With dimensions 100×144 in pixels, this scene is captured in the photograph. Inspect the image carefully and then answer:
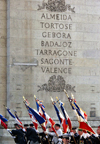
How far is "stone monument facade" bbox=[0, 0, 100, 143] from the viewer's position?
21391 mm

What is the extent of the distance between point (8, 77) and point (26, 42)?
1994mm

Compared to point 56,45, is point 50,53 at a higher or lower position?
lower

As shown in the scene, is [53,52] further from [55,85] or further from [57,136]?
[57,136]

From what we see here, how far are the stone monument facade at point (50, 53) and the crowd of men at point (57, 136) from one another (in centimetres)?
498

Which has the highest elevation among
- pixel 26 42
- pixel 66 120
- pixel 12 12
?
pixel 12 12

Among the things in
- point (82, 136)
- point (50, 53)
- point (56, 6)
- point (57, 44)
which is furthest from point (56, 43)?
point (82, 136)

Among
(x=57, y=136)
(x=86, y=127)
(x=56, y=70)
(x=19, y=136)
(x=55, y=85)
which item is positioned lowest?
(x=19, y=136)

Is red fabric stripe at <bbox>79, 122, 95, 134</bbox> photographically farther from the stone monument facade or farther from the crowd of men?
the stone monument facade

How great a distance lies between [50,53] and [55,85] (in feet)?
5.45

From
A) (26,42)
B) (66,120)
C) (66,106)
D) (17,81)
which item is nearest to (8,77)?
(17,81)

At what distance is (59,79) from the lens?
71.3ft

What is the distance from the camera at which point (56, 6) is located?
21.9 meters

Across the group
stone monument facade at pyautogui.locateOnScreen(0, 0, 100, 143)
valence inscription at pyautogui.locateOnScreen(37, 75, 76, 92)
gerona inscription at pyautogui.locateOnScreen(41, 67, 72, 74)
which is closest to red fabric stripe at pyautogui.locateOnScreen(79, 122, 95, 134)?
stone monument facade at pyautogui.locateOnScreen(0, 0, 100, 143)

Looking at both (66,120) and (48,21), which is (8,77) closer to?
(48,21)
